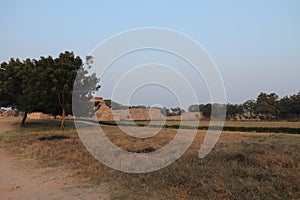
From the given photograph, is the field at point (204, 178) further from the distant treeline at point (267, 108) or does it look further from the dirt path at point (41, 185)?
the distant treeline at point (267, 108)

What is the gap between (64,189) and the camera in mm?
6387

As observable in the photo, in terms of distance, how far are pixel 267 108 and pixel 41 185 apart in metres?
74.7

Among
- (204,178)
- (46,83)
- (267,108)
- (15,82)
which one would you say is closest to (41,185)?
(204,178)

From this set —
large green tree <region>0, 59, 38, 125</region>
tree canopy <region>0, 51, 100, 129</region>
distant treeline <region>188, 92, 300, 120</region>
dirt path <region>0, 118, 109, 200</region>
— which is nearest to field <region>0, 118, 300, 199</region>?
dirt path <region>0, 118, 109, 200</region>

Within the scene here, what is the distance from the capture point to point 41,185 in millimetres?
6816

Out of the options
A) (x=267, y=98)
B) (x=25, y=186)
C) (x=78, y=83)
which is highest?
(x=267, y=98)

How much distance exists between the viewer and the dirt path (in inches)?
231

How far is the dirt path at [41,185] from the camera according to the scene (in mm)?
5879

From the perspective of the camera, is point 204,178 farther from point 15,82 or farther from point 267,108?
point 267,108

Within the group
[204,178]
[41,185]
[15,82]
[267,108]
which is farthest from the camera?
[267,108]

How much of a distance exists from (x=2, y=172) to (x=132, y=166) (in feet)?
13.6

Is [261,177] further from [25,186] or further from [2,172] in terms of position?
[2,172]

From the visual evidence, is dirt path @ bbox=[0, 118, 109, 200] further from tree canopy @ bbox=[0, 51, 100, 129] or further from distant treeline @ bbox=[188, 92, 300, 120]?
distant treeline @ bbox=[188, 92, 300, 120]

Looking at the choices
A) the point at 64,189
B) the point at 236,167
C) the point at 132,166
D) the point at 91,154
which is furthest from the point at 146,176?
the point at 91,154
